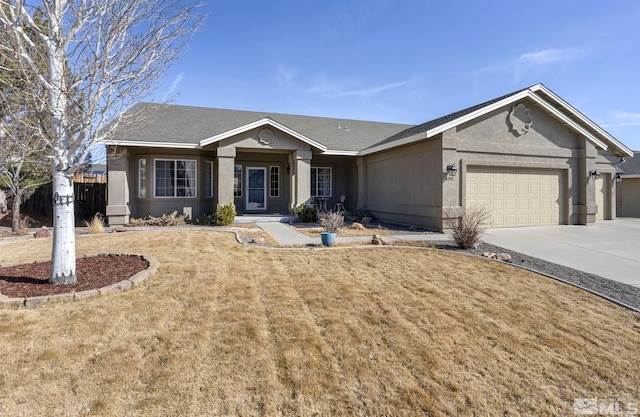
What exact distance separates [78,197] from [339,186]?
12.6 meters

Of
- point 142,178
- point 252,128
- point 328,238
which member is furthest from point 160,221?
point 328,238

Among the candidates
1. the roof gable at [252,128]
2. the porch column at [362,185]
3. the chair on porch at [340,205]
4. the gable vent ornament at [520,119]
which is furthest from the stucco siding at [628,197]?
the roof gable at [252,128]

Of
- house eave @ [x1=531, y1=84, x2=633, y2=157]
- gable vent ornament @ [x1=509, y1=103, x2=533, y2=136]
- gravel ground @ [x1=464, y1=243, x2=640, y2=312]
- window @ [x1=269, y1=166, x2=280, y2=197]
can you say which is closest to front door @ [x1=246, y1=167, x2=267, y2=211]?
window @ [x1=269, y1=166, x2=280, y2=197]

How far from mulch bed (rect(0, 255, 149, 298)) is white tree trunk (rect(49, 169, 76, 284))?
0.57 feet

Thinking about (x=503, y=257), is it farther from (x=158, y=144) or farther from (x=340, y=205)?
(x=158, y=144)

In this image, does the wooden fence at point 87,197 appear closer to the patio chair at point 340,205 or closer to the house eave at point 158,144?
the house eave at point 158,144

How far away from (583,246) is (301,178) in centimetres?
1003

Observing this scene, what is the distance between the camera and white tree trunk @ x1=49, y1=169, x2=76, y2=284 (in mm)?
4984

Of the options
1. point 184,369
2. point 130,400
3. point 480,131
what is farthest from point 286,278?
point 480,131

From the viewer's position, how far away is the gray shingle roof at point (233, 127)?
13430mm

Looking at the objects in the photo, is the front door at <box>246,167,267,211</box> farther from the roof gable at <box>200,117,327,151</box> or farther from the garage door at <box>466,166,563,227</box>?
the garage door at <box>466,166,563,227</box>

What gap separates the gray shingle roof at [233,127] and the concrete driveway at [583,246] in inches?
332

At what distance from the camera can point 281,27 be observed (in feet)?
41.5

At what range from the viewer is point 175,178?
1409 cm
